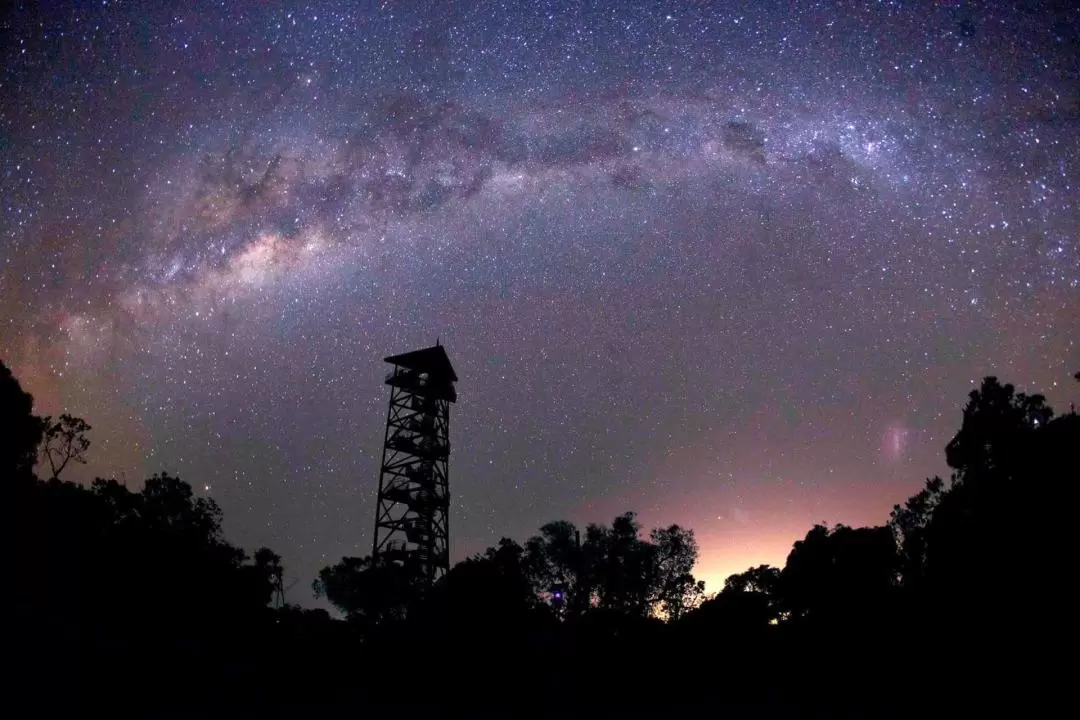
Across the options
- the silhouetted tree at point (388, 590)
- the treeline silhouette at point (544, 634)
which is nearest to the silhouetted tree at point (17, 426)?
the treeline silhouette at point (544, 634)

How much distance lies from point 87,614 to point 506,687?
13296 mm

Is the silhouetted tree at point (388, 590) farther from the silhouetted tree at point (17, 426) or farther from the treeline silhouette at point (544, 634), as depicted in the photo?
the silhouetted tree at point (17, 426)

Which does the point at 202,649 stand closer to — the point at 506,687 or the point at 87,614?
the point at 87,614

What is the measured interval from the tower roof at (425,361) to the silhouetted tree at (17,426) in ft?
59.9

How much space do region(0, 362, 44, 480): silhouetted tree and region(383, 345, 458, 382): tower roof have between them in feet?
59.9

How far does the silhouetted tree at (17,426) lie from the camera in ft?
109

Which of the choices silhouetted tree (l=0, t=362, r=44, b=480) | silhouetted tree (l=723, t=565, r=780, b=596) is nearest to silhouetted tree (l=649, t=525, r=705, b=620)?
silhouetted tree (l=723, t=565, r=780, b=596)

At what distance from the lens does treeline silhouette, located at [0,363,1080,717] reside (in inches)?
645

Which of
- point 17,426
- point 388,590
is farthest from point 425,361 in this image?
point 17,426

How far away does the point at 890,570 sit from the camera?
1314 inches

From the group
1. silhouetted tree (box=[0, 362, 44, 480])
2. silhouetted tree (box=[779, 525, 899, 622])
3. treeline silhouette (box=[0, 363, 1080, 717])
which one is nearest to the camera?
treeline silhouette (box=[0, 363, 1080, 717])

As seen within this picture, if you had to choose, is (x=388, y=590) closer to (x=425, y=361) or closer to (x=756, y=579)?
(x=425, y=361)

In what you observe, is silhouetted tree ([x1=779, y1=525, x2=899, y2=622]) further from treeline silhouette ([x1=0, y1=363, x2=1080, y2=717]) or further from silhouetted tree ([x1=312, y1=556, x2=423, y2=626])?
silhouetted tree ([x1=312, y1=556, x2=423, y2=626])

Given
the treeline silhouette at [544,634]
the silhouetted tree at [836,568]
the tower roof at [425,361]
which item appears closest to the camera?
the treeline silhouette at [544,634]
